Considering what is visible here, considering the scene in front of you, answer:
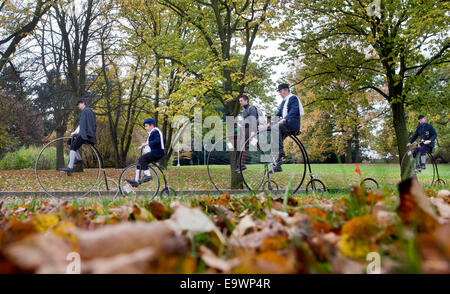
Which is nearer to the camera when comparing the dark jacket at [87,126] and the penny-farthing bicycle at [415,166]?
the penny-farthing bicycle at [415,166]

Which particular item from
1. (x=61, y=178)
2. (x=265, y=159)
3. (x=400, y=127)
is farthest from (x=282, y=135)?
(x=61, y=178)

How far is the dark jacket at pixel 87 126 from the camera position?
6637mm

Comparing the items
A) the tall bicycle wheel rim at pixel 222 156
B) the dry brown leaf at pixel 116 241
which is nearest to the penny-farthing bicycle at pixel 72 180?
the tall bicycle wheel rim at pixel 222 156

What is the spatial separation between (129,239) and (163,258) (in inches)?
2.8

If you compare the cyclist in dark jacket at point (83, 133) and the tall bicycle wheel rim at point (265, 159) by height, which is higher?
the cyclist in dark jacket at point (83, 133)

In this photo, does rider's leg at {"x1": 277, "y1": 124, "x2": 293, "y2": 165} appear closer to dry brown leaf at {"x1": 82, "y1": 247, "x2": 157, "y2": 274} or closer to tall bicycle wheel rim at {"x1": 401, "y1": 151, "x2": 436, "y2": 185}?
tall bicycle wheel rim at {"x1": 401, "y1": 151, "x2": 436, "y2": 185}

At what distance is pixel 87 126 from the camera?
6.72 m

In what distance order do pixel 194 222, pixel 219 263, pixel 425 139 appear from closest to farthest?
pixel 219 263
pixel 194 222
pixel 425 139

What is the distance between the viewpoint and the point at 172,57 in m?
11.5

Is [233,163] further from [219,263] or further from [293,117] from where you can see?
[219,263]

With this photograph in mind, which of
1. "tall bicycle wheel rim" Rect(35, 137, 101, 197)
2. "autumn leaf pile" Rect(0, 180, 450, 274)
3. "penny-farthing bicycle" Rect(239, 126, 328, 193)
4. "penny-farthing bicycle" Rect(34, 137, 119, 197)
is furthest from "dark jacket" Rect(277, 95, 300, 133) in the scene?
"autumn leaf pile" Rect(0, 180, 450, 274)

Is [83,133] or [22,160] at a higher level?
[83,133]

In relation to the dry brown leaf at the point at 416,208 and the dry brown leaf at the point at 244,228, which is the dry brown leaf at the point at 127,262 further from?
the dry brown leaf at the point at 416,208
